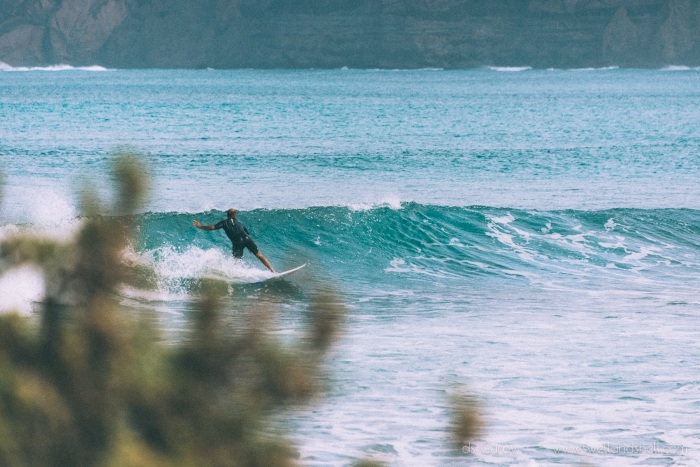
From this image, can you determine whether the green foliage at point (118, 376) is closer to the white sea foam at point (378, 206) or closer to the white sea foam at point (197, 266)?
the white sea foam at point (197, 266)

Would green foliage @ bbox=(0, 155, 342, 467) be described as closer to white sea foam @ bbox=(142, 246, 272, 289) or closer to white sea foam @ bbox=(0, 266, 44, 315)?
white sea foam @ bbox=(0, 266, 44, 315)

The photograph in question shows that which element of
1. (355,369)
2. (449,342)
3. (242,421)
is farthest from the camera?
(449,342)

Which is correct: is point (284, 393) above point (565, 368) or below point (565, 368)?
above

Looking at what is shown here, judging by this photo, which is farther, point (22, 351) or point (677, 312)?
point (677, 312)

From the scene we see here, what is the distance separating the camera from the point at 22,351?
254 centimetres

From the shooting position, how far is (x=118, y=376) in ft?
8.32

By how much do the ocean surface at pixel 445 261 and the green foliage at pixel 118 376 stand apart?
0.36 ft

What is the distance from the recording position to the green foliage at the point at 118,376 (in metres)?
2.42

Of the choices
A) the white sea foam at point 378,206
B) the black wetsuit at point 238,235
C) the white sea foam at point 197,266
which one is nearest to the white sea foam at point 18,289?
the white sea foam at point 197,266

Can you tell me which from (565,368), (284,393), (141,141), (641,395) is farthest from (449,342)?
(141,141)

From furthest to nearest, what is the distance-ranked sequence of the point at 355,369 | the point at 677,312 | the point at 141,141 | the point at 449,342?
the point at 141,141, the point at 677,312, the point at 449,342, the point at 355,369

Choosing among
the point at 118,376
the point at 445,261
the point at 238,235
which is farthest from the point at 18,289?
the point at 445,261

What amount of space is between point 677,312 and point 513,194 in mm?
14837

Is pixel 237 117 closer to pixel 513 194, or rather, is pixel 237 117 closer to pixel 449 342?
pixel 513 194
